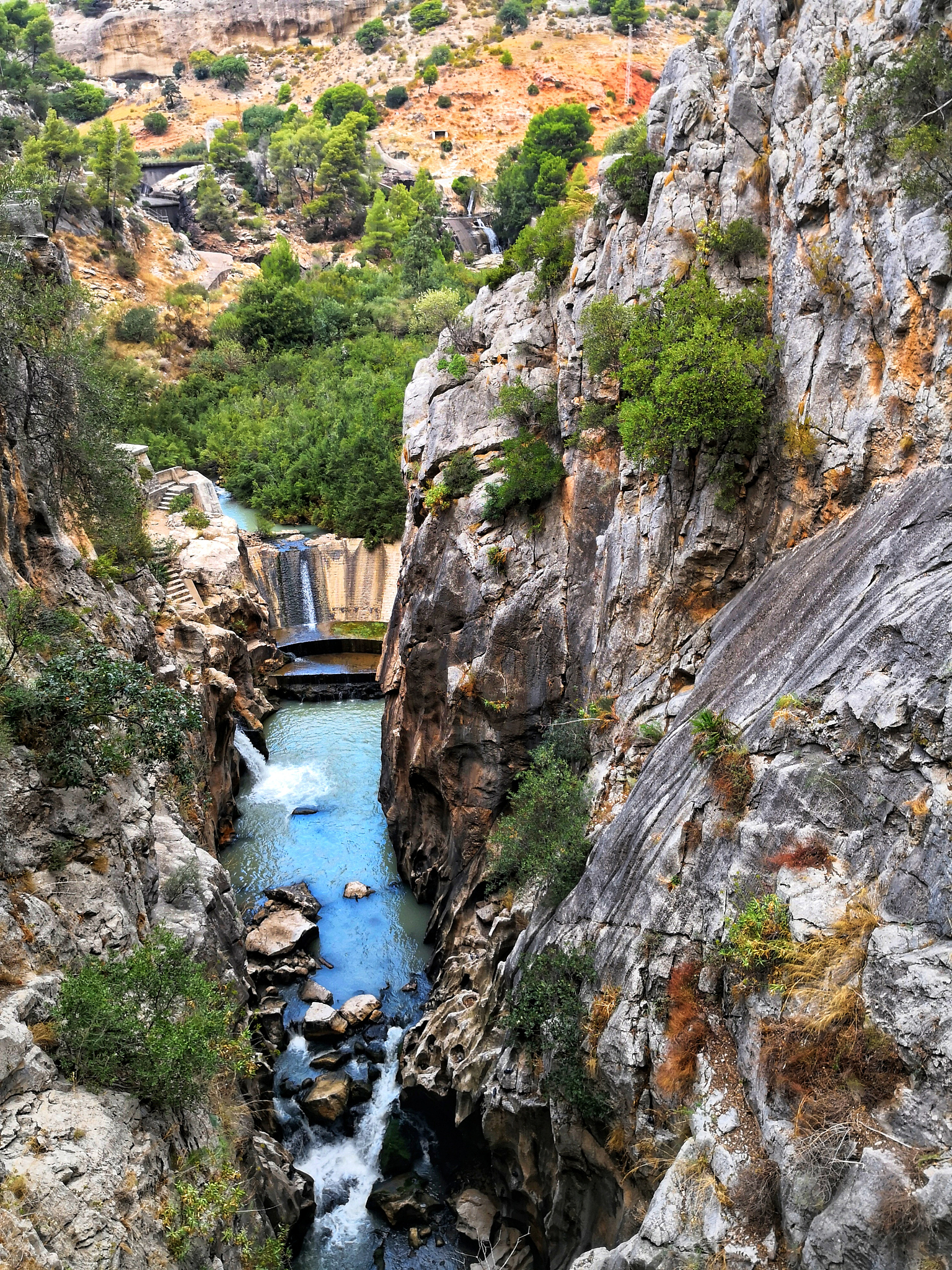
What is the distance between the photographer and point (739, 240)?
1859 centimetres

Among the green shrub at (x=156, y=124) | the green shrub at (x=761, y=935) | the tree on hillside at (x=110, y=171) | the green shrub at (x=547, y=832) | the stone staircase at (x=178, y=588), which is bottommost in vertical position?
the stone staircase at (x=178, y=588)

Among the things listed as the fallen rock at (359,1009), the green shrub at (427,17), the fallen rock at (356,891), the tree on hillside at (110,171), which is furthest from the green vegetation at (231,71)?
the fallen rock at (359,1009)

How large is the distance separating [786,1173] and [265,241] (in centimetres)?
9115

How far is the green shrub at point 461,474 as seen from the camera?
26.2 m

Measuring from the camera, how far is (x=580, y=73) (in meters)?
106

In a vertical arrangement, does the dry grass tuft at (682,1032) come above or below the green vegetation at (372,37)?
below

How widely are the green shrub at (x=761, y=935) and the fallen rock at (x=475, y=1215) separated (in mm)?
10889

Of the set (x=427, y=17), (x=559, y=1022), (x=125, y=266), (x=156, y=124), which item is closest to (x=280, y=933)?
(x=559, y=1022)

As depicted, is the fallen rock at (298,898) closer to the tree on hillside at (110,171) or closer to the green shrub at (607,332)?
the green shrub at (607,332)

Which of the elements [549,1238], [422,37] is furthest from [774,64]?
[422,37]

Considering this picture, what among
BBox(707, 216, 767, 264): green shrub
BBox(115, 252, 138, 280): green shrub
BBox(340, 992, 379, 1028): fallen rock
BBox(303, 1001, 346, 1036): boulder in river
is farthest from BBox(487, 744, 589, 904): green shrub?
BBox(115, 252, 138, 280): green shrub

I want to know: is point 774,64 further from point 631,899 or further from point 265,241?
point 265,241

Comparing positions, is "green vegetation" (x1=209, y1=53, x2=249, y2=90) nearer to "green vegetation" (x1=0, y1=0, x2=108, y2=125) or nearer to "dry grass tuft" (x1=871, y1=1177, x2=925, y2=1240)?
"green vegetation" (x1=0, y1=0, x2=108, y2=125)

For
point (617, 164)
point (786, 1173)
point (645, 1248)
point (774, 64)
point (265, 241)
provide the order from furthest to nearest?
point (265, 241), point (617, 164), point (774, 64), point (645, 1248), point (786, 1173)
